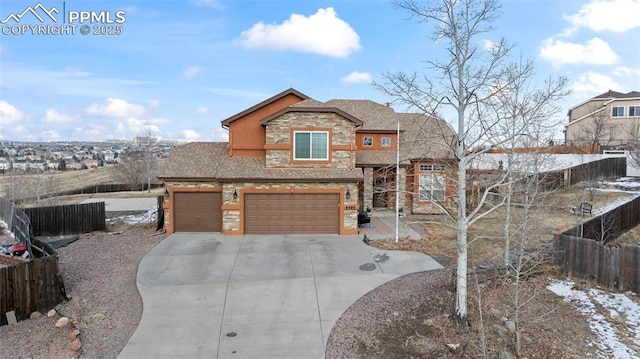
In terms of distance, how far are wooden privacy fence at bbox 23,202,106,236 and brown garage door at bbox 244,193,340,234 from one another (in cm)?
823

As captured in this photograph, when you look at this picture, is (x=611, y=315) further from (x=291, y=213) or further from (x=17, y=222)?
(x=17, y=222)

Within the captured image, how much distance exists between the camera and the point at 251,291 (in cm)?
1127

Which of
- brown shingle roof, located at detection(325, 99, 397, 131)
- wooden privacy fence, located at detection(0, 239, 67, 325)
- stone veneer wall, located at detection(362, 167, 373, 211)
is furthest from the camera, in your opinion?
brown shingle roof, located at detection(325, 99, 397, 131)

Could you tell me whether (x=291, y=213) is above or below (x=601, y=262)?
above

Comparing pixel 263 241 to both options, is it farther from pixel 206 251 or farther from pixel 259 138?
pixel 259 138

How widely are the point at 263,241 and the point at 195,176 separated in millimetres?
4359

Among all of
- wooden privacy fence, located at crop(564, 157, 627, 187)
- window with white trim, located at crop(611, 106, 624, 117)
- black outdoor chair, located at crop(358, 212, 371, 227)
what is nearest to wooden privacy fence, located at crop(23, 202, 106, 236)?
black outdoor chair, located at crop(358, 212, 371, 227)

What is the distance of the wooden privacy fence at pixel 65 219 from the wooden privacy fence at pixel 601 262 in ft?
65.8

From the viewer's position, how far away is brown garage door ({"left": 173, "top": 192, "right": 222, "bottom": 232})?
18.5 m

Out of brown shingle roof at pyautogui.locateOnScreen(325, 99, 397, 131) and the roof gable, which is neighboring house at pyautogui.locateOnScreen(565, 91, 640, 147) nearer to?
brown shingle roof at pyautogui.locateOnScreen(325, 99, 397, 131)

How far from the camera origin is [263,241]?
16.9m

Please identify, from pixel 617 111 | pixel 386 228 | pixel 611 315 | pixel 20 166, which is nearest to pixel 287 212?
pixel 386 228

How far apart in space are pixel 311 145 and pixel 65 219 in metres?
12.5

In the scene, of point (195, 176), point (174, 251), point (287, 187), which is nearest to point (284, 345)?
point (174, 251)
